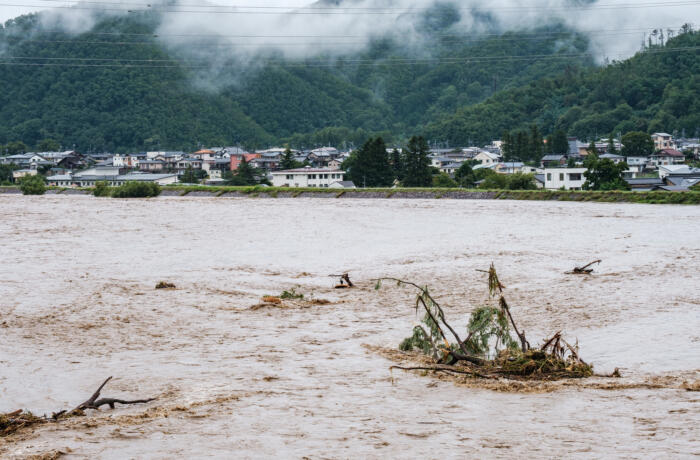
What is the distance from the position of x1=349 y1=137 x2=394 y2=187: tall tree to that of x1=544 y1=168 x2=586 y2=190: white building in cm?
1169

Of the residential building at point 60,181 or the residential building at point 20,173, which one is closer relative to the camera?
the residential building at point 60,181

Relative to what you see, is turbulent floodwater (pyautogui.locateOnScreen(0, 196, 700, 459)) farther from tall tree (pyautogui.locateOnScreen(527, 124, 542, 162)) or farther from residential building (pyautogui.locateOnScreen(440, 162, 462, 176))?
residential building (pyautogui.locateOnScreen(440, 162, 462, 176))

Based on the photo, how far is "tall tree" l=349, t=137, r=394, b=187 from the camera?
59.1 m

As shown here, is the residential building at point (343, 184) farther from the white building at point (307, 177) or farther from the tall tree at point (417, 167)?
the tall tree at point (417, 167)

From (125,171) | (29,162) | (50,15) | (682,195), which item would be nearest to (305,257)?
(682,195)

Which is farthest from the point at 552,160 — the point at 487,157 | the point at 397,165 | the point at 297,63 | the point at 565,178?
the point at 297,63

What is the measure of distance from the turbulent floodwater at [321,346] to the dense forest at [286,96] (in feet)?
270

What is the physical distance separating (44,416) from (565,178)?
5276 cm

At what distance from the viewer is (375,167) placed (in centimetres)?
5928

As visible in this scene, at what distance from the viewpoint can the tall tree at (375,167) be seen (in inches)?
2325

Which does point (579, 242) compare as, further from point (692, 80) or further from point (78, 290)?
point (692, 80)

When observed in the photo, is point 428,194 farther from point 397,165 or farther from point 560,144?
point 560,144

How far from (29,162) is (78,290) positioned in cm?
7923

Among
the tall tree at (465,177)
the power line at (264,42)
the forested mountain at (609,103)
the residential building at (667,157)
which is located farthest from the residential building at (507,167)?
the power line at (264,42)
